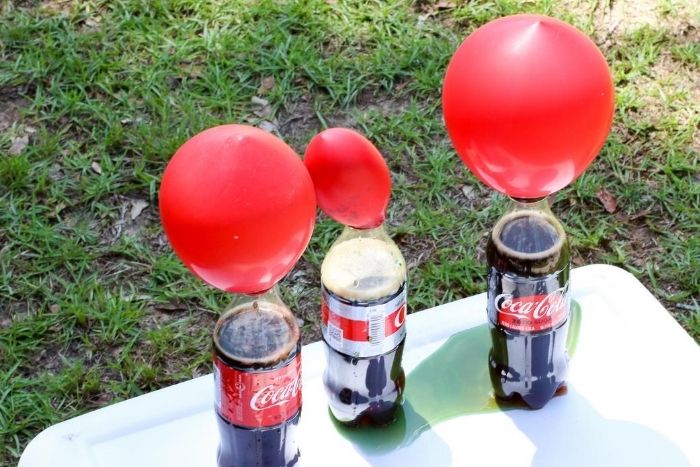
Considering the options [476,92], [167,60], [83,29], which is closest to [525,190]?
A: [476,92]

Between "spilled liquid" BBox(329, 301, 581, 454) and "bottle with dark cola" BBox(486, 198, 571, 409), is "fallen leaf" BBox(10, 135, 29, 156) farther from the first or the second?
"bottle with dark cola" BBox(486, 198, 571, 409)

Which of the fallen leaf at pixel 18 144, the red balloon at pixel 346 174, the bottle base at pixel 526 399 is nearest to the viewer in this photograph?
the red balloon at pixel 346 174

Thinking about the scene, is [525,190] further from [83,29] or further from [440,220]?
[83,29]

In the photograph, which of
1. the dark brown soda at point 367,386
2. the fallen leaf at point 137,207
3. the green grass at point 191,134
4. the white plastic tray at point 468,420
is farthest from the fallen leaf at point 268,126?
the dark brown soda at point 367,386

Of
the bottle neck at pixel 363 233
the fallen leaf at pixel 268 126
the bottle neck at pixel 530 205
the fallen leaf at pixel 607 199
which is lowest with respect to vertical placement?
the fallen leaf at pixel 607 199

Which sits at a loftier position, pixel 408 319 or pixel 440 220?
pixel 408 319

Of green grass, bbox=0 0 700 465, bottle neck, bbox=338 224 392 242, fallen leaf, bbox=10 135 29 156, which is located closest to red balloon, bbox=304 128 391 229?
bottle neck, bbox=338 224 392 242

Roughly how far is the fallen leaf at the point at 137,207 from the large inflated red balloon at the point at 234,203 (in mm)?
1018

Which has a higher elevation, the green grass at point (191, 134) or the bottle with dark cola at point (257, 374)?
the bottle with dark cola at point (257, 374)

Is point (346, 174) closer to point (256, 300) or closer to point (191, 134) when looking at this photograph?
point (256, 300)

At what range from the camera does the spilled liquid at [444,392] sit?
3.86 feet

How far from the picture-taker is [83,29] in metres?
2.25

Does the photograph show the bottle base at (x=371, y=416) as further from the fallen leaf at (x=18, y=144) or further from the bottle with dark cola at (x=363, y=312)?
the fallen leaf at (x=18, y=144)

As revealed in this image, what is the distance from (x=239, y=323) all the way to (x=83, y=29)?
4.69ft
